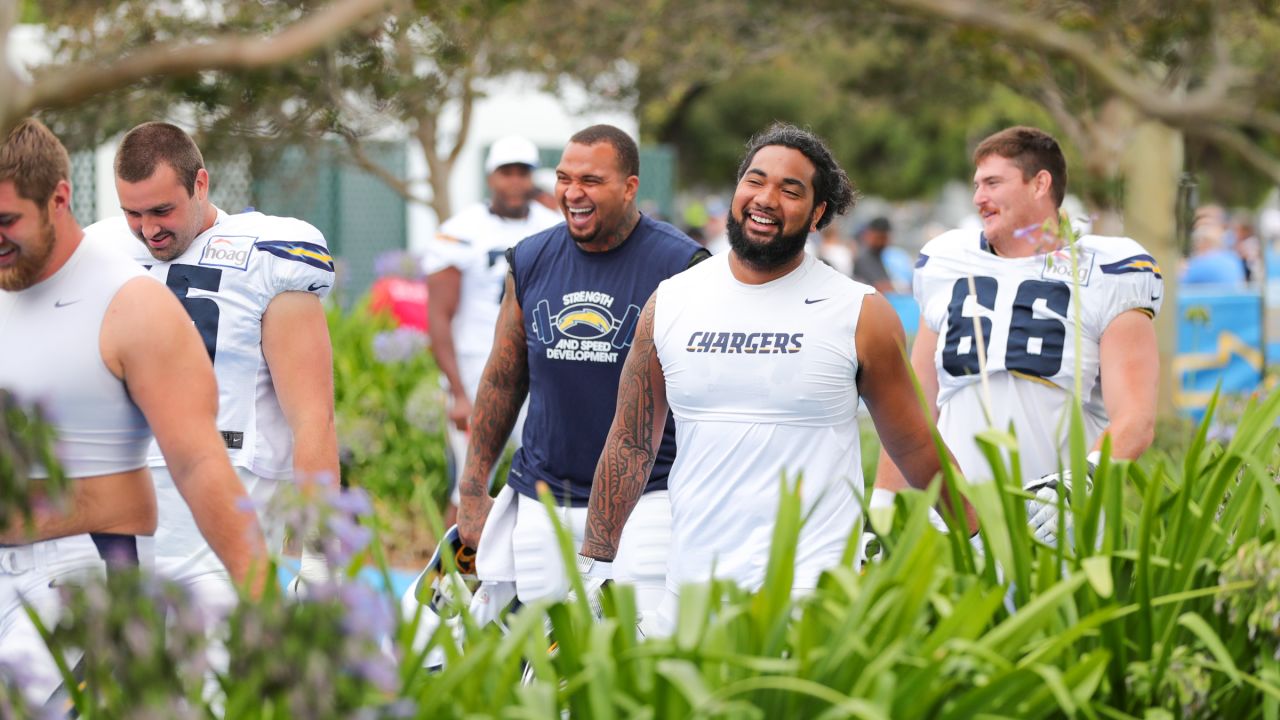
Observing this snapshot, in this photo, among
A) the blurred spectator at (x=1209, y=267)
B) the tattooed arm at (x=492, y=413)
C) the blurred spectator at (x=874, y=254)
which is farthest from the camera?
the blurred spectator at (x=874, y=254)

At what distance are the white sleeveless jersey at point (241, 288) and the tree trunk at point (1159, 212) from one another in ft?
24.0

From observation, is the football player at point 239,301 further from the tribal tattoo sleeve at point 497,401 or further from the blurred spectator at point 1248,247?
the blurred spectator at point 1248,247

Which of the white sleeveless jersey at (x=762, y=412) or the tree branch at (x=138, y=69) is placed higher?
the tree branch at (x=138, y=69)

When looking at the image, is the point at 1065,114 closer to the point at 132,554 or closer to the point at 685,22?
the point at 685,22

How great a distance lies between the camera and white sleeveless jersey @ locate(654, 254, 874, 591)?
4383 mm

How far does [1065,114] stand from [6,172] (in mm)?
10958

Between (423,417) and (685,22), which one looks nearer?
(423,417)

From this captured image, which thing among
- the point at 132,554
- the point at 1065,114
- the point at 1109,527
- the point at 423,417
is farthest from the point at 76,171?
the point at 1109,527

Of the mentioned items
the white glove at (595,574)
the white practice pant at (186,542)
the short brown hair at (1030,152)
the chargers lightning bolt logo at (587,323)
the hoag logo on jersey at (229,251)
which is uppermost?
the short brown hair at (1030,152)

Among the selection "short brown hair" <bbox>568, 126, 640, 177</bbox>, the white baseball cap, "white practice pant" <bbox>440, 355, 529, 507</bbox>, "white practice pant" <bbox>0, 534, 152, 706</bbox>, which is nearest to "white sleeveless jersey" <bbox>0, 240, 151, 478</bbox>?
"white practice pant" <bbox>0, 534, 152, 706</bbox>

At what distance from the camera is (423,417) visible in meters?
9.73

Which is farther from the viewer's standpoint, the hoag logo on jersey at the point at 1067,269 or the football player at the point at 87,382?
the hoag logo on jersey at the point at 1067,269

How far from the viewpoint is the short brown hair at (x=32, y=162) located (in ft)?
→ 11.4

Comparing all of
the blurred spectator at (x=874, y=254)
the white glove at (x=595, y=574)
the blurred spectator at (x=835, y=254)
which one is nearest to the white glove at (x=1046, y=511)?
the white glove at (x=595, y=574)
